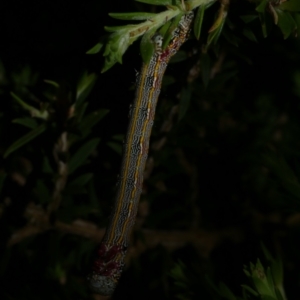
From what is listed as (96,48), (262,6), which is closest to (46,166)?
(96,48)

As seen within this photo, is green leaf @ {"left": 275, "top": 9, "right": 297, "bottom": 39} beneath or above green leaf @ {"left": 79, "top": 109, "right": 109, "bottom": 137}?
above

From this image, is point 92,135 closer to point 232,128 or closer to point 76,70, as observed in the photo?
point 76,70

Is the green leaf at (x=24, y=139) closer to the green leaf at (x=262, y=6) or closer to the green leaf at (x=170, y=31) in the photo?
the green leaf at (x=170, y=31)

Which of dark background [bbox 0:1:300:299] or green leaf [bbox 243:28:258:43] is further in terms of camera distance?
dark background [bbox 0:1:300:299]

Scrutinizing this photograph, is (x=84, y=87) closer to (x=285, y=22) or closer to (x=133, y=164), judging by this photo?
(x=133, y=164)

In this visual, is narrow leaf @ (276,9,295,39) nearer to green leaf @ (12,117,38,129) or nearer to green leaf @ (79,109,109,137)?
green leaf @ (79,109,109,137)

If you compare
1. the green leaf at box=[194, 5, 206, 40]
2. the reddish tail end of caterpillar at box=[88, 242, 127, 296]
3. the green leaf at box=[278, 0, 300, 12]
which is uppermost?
the green leaf at box=[278, 0, 300, 12]

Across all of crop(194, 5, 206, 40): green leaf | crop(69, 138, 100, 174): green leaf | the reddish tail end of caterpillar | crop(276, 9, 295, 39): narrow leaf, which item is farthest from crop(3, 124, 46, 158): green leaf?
crop(276, 9, 295, 39): narrow leaf
